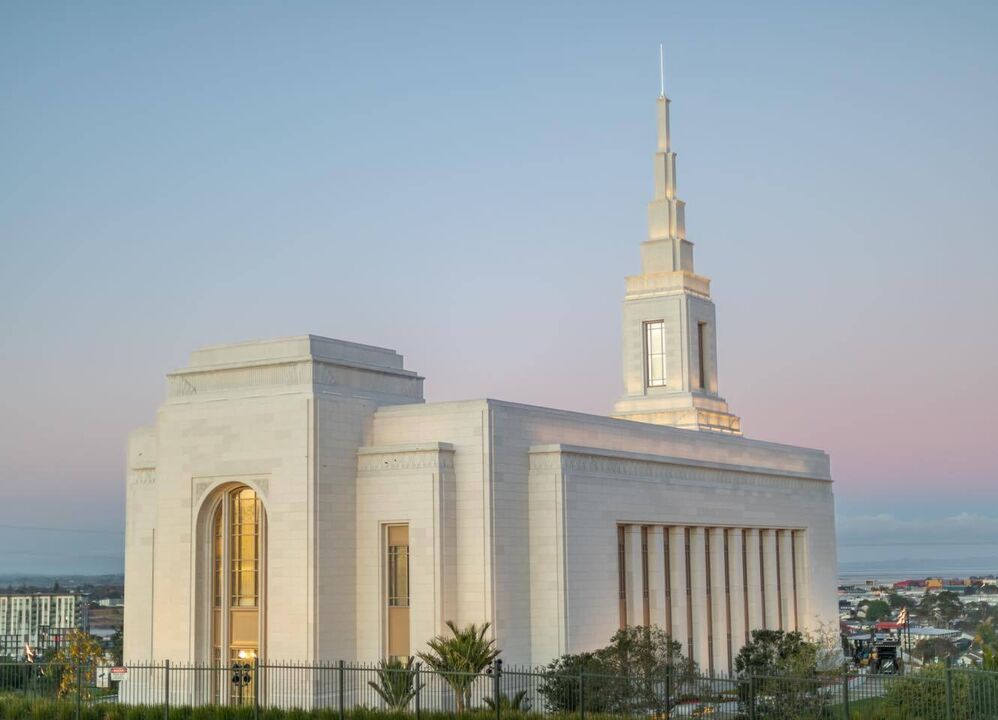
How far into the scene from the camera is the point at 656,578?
130ft

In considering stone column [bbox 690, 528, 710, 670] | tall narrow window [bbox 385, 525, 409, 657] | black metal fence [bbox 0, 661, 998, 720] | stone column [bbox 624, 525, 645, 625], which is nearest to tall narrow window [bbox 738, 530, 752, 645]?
stone column [bbox 690, 528, 710, 670]

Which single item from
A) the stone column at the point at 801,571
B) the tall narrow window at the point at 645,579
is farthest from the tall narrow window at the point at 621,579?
the stone column at the point at 801,571

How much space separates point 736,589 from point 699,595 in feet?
8.53

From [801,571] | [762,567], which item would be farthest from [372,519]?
[801,571]

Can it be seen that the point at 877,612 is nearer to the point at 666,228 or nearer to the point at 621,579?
the point at 666,228

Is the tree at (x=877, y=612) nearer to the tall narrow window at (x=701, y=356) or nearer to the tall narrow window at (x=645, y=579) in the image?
the tall narrow window at (x=701, y=356)

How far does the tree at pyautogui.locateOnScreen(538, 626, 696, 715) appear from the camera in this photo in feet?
101

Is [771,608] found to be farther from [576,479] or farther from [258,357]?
[258,357]

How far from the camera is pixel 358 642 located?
1369 inches

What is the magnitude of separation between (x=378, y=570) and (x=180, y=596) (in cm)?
549

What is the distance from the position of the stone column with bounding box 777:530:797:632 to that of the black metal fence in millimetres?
10790

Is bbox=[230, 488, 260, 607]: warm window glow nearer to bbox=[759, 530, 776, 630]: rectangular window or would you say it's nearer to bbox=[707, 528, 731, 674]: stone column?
bbox=[707, 528, 731, 674]: stone column

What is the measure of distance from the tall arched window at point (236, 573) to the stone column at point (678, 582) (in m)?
12.7

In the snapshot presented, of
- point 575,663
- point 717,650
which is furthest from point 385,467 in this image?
point 717,650
